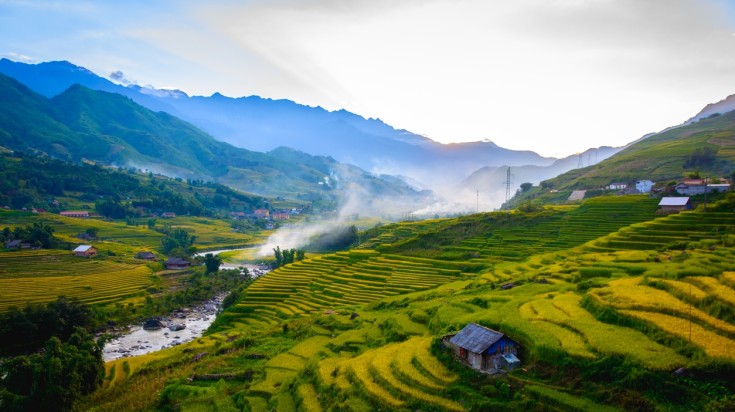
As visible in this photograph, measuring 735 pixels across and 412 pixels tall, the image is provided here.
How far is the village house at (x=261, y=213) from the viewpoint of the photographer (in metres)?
156

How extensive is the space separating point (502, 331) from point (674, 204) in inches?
1551

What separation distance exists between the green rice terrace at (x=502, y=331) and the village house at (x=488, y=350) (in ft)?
1.35

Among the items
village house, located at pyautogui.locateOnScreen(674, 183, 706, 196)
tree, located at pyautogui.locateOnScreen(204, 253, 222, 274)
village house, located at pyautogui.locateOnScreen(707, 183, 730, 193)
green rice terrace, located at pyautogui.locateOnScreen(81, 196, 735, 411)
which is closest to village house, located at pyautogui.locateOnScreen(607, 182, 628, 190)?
village house, located at pyautogui.locateOnScreen(707, 183, 730, 193)

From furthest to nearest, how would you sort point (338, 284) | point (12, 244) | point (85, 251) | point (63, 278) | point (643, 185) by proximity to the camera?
point (643, 185) → point (85, 251) → point (12, 244) → point (63, 278) → point (338, 284)

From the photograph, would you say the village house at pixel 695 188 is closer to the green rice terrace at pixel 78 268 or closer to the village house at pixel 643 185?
the village house at pixel 643 185

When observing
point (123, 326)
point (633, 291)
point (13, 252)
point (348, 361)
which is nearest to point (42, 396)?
point (348, 361)

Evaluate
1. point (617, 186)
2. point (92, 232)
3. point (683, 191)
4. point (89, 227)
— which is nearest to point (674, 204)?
point (683, 191)

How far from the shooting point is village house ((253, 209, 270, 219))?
155900mm

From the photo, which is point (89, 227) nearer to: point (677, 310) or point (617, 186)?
point (677, 310)

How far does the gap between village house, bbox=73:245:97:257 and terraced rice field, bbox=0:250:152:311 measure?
111 centimetres

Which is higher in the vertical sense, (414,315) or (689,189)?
(689,189)

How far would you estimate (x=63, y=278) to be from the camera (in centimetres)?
5697

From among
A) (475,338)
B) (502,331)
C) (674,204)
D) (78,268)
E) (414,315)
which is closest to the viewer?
(475,338)

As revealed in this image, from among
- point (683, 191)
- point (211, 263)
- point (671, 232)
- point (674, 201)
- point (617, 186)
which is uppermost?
point (617, 186)
